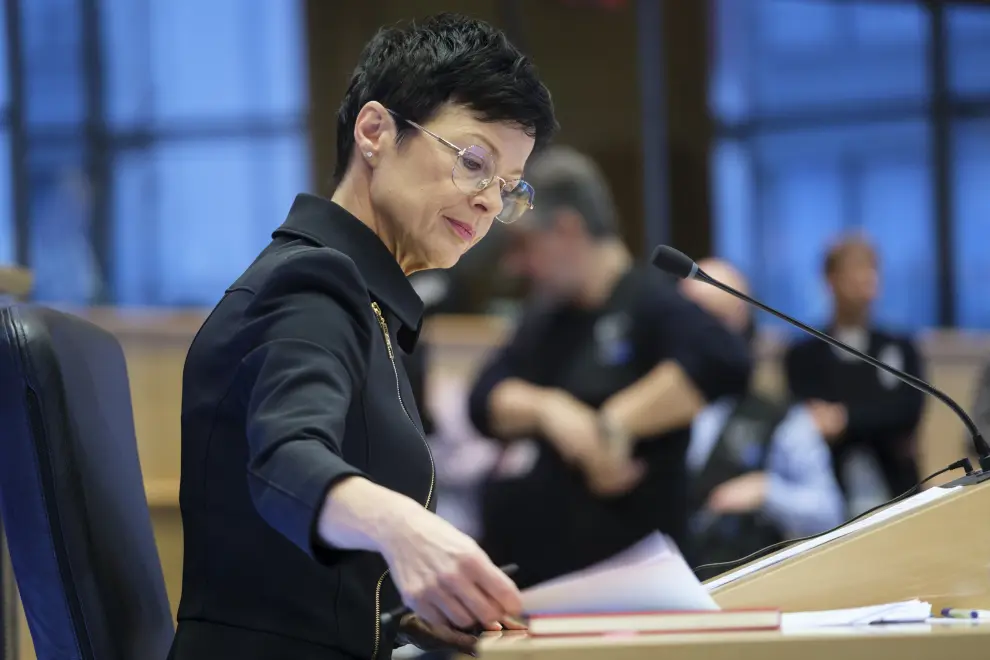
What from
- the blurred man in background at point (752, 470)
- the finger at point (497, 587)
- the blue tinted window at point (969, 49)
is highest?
the blue tinted window at point (969, 49)

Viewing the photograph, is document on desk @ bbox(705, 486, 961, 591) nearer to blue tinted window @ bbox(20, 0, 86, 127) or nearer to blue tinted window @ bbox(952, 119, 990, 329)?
blue tinted window @ bbox(20, 0, 86, 127)

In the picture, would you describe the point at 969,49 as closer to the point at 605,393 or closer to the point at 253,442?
the point at 605,393

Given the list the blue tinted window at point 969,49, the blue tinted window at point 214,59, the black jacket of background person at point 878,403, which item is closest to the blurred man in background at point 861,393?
the black jacket of background person at point 878,403

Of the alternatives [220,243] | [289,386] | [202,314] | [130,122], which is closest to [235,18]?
[130,122]

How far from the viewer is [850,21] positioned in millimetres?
5773

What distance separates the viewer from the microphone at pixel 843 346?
1.35 meters

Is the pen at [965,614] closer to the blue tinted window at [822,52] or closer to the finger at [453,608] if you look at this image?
the finger at [453,608]

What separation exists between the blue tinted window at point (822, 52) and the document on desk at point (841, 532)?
4.56 m

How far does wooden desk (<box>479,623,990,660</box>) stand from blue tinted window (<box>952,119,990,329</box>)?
16.6 feet

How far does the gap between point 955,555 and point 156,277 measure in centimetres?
442

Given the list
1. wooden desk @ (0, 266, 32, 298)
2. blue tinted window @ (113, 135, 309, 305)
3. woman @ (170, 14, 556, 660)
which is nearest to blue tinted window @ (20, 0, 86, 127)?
blue tinted window @ (113, 135, 309, 305)

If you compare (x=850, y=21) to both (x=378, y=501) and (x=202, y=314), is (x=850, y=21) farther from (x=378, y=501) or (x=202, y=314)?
(x=378, y=501)

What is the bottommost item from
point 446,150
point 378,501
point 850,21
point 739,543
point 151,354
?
point 739,543

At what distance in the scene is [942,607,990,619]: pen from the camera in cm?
114
